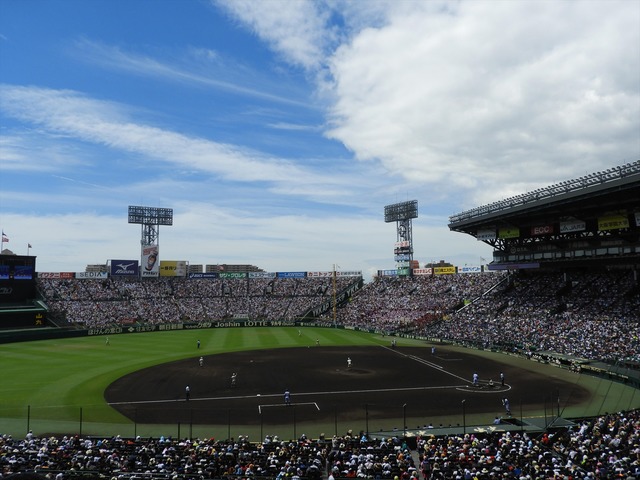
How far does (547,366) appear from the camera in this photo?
4625cm

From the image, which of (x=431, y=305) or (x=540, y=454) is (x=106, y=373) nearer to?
(x=540, y=454)

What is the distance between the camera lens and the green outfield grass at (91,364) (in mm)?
28641

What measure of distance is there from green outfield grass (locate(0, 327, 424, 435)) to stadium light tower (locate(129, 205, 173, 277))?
30.9 metres

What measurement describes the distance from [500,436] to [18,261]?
8685cm

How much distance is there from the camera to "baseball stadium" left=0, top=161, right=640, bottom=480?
19.7 meters

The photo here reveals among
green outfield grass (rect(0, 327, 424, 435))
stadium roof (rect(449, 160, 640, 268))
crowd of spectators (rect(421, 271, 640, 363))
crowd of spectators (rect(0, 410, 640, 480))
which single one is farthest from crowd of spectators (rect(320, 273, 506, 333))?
crowd of spectators (rect(0, 410, 640, 480))

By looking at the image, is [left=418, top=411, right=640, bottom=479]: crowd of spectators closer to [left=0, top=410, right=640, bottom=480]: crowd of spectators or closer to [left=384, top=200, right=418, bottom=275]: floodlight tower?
[left=0, top=410, right=640, bottom=480]: crowd of spectators

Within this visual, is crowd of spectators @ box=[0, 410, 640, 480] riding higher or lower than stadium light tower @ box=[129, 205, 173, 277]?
lower

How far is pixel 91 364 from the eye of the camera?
47875mm

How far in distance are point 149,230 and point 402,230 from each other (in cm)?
6316

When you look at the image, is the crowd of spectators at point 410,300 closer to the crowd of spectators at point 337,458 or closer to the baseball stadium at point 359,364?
the baseball stadium at point 359,364

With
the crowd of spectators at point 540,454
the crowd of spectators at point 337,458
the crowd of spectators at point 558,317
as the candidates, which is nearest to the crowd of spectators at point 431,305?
the crowd of spectators at point 558,317

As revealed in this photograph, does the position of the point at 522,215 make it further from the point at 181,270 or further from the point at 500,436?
the point at 181,270

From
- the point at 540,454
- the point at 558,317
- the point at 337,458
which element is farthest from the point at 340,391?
the point at 558,317
